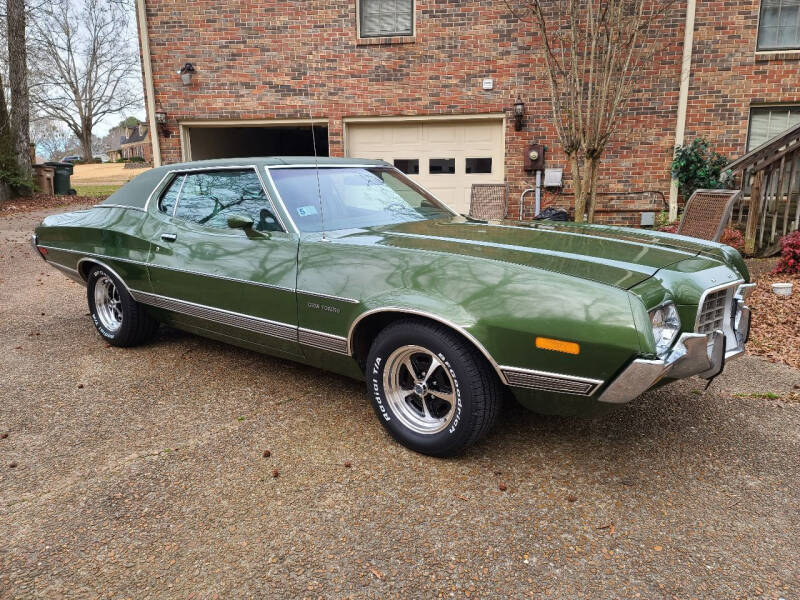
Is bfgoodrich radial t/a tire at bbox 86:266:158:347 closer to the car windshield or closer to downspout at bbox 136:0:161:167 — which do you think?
the car windshield

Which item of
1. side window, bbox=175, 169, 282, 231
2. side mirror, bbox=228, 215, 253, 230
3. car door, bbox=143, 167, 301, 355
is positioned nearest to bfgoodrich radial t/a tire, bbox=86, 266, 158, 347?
car door, bbox=143, 167, 301, 355

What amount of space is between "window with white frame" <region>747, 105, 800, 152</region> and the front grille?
7.99 meters

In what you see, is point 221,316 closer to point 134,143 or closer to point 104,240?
point 104,240

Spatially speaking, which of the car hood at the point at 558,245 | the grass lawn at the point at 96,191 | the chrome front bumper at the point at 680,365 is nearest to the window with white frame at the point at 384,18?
the car hood at the point at 558,245

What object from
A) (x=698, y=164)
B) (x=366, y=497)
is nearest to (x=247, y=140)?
(x=698, y=164)

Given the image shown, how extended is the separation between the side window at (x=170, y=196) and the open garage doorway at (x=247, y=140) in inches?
276

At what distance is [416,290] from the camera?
2.68m

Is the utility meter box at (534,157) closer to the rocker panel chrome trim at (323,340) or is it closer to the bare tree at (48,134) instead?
the rocker panel chrome trim at (323,340)

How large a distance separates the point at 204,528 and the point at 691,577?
1.83 m

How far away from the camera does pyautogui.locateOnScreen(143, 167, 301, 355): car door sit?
3.26 meters

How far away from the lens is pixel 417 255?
281 centimetres

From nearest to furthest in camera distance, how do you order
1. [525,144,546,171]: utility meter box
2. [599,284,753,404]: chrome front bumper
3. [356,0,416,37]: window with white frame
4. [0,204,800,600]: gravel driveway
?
[0,204,800,600]: gravel driveway < [599,284,753,404]: chrome front bumper < [525,144,546,171]: utility meter box < [356,0,416,37]: window with white frame

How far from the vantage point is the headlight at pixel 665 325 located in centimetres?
241

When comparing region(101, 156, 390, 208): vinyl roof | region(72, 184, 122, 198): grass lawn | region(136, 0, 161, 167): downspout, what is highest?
region(136, 0, 161, 167): downspout
